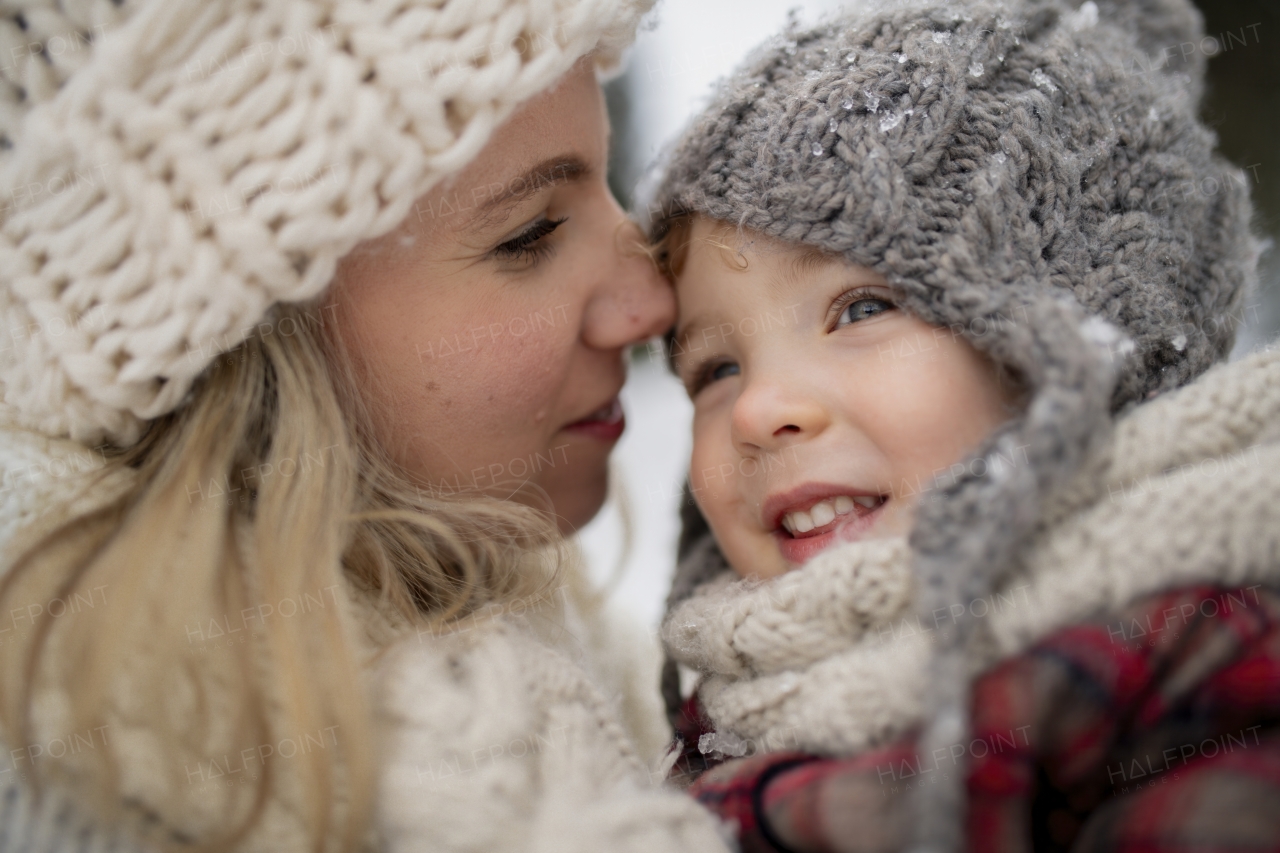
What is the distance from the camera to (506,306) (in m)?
1.23

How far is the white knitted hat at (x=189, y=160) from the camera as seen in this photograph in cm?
91

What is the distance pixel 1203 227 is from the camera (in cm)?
117

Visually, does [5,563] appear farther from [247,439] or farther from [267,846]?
[267,846]

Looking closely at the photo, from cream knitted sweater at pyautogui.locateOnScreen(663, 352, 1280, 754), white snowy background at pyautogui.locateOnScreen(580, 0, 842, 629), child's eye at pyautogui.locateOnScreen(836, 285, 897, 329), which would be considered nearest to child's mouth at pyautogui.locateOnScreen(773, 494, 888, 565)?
cream knitted sweater at pyautogui.locateOnScreen(663, 352, 1280, 754)

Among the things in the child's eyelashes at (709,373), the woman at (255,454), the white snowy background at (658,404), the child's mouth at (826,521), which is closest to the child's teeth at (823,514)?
the child's mouth at (826,521)

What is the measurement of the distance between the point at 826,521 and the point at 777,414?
162mm

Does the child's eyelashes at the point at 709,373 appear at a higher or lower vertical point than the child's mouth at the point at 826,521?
higher

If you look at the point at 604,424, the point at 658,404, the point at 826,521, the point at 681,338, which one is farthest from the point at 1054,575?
the point at 658,404

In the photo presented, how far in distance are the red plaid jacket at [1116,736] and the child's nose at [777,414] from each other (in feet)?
1.33

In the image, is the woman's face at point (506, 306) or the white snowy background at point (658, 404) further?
the white snowy background at point (658, 404)

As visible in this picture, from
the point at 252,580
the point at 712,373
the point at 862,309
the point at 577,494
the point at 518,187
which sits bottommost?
the point at 577,494

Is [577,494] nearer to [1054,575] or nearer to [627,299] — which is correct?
[627,299]

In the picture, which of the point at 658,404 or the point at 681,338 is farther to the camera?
the point at 658,404

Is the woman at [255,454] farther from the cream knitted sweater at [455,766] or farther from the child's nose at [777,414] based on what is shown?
the child's nose at [777,414]
